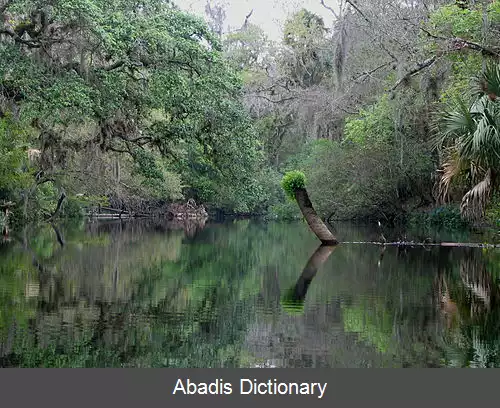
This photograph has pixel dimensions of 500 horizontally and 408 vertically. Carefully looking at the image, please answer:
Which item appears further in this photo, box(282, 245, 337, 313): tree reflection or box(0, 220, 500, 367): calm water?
box(282, 245, 337, 313): tree reflection

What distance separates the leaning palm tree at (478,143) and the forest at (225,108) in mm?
31

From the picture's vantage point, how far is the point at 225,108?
76.8ft

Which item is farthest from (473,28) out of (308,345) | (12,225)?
(12,225)

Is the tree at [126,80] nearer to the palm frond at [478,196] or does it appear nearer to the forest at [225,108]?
the forest at [225,108]

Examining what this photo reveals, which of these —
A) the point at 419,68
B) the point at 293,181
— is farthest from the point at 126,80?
the point at 419,68

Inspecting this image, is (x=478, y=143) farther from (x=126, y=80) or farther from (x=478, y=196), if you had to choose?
(x=126, y=80)

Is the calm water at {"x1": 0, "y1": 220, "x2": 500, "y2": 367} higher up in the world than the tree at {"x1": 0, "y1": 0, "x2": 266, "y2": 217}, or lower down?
lower down

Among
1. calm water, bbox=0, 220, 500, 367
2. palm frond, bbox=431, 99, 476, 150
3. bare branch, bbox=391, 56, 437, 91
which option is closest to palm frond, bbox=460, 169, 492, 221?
palm frond, bbox=431, 99, 476, 150

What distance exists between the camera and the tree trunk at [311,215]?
952 inches

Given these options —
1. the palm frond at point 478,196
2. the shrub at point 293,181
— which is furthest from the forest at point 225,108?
the shrub at point 293,181

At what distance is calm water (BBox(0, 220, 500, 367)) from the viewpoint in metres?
7.44

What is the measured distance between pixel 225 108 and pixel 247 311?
44.5 feet

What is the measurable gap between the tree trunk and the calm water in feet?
16.0

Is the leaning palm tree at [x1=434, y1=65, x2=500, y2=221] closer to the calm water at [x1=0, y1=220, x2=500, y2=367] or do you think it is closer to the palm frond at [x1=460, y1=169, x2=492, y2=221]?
the palm frond at [x1=460, y1=169, x2=492, y2=221]
